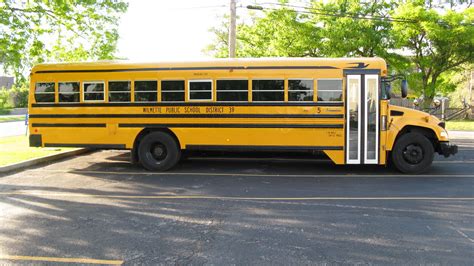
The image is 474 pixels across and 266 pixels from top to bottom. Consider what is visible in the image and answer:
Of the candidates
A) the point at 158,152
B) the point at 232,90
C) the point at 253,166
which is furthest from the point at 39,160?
the point at 253,166

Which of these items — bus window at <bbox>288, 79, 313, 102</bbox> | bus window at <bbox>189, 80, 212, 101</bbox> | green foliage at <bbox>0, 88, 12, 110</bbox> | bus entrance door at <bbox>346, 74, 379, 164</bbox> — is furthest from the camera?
green foliage at <bbox>0, 88, 12, 110</bbox>

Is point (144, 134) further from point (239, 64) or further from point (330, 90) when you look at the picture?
point (330, 90)

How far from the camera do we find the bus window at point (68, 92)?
1023 cm

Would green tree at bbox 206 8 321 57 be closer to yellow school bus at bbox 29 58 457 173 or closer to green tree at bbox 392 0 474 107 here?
green tree at bbox 392 0 474 107

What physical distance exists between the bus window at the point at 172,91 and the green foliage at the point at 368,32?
14.8 m

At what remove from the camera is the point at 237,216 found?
6000mm

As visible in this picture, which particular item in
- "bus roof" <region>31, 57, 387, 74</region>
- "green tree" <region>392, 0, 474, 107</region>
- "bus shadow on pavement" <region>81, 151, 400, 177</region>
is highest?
"green tree" <region>392, 0, 474, 107</region>

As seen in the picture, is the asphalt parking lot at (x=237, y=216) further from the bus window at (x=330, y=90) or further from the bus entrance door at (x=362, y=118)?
the bus window at (x=330, y=90)

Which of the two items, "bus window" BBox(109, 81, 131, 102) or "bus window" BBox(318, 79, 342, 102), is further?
"bus window" BBox(109, 81, 131, 102)

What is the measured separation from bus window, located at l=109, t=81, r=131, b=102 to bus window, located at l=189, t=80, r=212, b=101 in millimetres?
1612

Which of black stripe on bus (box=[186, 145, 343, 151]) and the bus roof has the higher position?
the bus roof

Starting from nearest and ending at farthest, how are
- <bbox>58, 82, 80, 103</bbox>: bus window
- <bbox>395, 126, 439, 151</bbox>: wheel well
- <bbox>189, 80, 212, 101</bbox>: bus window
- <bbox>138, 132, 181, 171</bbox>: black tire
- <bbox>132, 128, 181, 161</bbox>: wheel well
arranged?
<bbox>395, 126, 439, 151</bbox>: wheel well
<bbox>189, 80, 212, 101</bbox>: bus window
<bbox>138, 132, 181, 171</bbox>: black tire
<bbox>132, 128, 181, 161</bbox>: wheel well
<bbox>58, 82, 80, 103</bbox>: bus window

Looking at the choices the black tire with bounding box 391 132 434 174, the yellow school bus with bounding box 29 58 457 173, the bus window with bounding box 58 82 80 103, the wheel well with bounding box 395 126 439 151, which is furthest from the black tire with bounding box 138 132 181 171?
the wheel well with bounding box 395 126 439 151

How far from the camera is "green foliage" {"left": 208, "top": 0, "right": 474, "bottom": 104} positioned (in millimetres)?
23891
